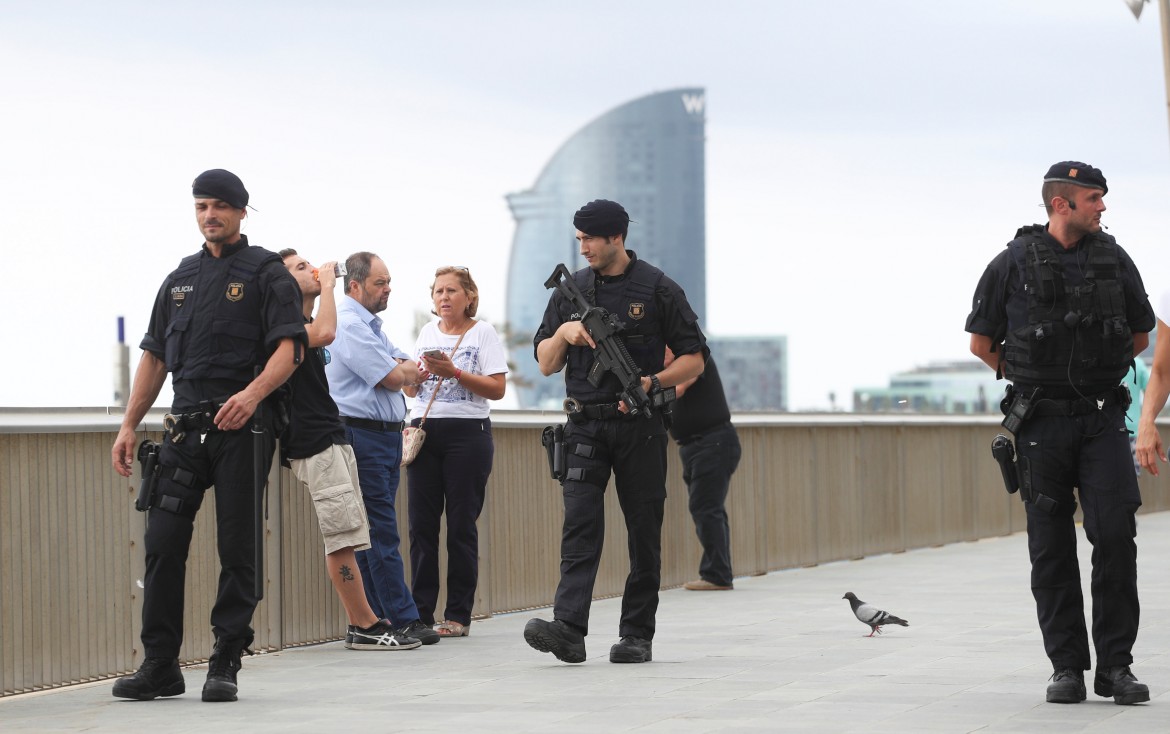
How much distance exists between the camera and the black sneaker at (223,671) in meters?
7.20

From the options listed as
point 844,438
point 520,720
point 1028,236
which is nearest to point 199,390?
point 520,720

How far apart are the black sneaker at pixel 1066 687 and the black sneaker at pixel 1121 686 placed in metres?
0.07

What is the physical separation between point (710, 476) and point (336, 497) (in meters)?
3.91

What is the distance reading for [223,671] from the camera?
7230 millimetres

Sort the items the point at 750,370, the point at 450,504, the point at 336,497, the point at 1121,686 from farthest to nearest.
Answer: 1. the point at 750,370
2. the point at 450,504
3. the point at 336,497
4. the point at 1121,686

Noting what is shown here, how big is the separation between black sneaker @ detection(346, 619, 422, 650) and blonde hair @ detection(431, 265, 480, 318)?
1.66 meters

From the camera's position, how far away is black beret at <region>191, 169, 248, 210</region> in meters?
7.20

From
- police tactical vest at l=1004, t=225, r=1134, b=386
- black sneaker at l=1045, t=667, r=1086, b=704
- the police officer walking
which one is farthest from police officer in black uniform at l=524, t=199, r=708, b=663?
the police officer walking

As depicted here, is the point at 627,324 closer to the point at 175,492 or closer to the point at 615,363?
the point at 615,363

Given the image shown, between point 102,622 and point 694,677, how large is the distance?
8.30ft

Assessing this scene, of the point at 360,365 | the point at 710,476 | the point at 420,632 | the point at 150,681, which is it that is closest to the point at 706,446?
the point at 710,476

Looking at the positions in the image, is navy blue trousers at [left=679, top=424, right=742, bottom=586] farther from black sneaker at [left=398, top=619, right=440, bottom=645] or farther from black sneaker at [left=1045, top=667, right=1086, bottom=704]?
black sneaker at [left=1045, top=667, right=1086, bottom=704]

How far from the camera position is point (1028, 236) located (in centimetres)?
691

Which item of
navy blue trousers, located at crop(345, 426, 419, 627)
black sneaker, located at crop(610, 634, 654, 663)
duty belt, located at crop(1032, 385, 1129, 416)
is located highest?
duty belt, located at crop(1032, 385, 1129, 416)
